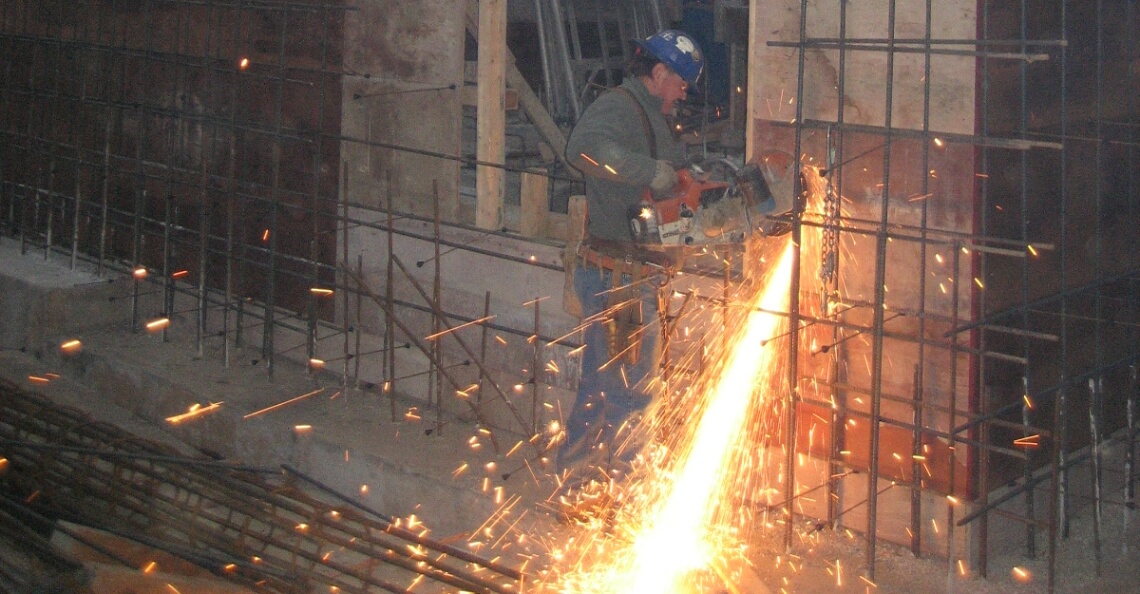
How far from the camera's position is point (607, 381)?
5320 millimetres

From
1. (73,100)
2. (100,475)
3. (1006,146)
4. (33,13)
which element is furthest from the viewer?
(33,13)

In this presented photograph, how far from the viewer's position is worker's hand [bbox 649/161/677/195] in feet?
16.0

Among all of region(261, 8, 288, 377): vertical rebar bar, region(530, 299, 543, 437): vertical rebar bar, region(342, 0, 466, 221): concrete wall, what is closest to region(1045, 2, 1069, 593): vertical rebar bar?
region(530, 299, 543, 437): vertical rebar bar

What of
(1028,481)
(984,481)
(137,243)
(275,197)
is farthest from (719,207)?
(137,243)

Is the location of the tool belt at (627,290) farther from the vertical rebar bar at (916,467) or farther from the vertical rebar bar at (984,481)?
the vertical rebar bar at (984,481)

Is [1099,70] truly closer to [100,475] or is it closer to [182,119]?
[100,475]

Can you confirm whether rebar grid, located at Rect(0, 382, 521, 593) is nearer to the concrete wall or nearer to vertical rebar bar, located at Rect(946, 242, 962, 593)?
vertical rebar bar, located at Rect(946, 242, 962, 593)

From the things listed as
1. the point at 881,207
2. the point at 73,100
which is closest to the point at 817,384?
the point at 881,207

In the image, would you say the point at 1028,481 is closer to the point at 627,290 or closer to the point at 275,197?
the point at 627,290

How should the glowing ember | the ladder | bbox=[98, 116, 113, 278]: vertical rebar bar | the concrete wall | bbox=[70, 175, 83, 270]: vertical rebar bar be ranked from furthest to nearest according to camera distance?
the ladder, bbox=[70, 175, 83, 270]: vertical rebar bar, bbox=[98, 116, 113, 278]: vertical rebar bar, the concrete wall, the glowing ember

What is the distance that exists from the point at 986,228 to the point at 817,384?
0.88m

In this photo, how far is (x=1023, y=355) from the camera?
4.99 metres

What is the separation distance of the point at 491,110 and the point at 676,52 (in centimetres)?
161

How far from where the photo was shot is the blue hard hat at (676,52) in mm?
5059
